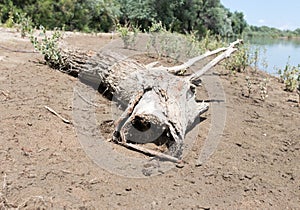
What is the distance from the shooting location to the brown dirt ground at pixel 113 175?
2.02 metres

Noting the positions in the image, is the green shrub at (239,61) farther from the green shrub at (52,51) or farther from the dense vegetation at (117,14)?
the green shrub at (52,51)

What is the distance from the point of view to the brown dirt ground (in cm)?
202

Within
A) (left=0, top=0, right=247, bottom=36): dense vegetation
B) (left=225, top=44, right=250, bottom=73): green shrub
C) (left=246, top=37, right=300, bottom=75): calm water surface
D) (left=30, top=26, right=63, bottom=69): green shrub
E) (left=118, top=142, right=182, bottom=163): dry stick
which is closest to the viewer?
(left=118, top=142, right=182, bottom=163): dry stick

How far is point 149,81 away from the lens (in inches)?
121

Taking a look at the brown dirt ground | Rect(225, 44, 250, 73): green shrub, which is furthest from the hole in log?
Rect(225, 44, 250, 73): green shrub

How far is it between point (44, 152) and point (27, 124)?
453mm

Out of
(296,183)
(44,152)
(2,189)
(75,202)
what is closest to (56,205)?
(75,202)

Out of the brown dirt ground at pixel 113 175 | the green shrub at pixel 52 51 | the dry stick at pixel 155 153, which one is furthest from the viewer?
the green shrub at pixel 52 51

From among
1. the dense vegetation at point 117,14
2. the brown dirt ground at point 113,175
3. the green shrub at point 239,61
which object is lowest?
the brown dirt ground at point 113,175

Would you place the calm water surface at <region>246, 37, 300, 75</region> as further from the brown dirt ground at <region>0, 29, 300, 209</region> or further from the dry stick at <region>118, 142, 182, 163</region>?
the dry stick at <region>118, 142, 182, 163</region>

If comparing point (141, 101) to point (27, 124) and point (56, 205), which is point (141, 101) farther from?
point (56, 205)

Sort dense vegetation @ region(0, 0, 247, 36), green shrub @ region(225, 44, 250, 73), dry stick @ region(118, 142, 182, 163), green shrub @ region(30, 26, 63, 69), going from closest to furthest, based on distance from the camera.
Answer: dry stick @ region(118, 142, 182, 163) < green shrub @ region(30, 26, 63, 69) < green shrub @ region(225, 44, 250, 73) < dense vegetation @ region(0, 0, 247, 36)

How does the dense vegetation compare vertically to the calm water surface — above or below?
above

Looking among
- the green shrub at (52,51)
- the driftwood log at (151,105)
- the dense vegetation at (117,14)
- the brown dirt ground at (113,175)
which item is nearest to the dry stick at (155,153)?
the driftwood log at (151,105)
